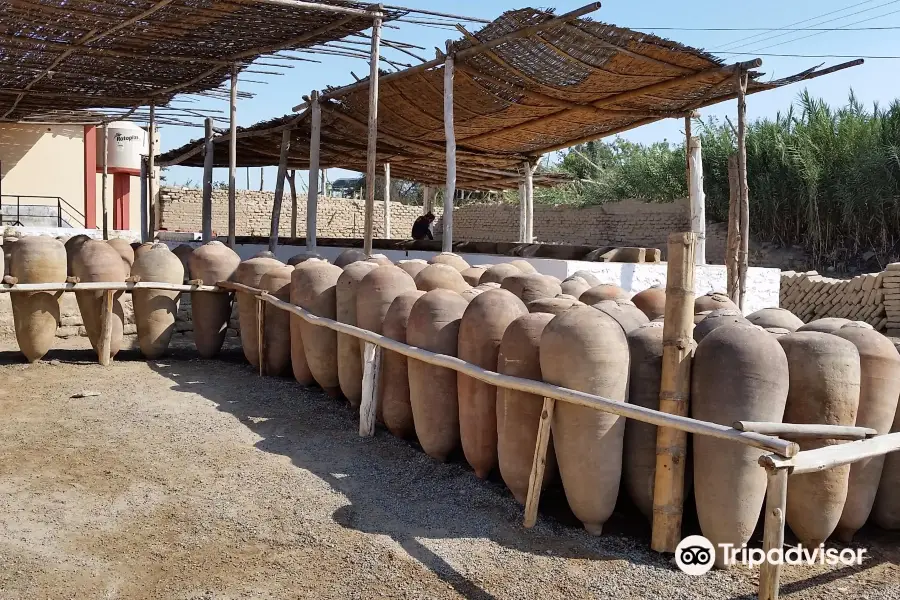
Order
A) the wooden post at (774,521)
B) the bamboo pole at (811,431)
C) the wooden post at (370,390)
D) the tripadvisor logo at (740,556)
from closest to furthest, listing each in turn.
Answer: the wooden post at (774,521), the bamboo pole at (811,431), the tripadvisor logo at (740,556), the wooden post at (370,390)

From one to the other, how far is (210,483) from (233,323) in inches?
182

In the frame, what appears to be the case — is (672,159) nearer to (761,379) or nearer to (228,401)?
(228,401)

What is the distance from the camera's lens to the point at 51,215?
51.3 ft

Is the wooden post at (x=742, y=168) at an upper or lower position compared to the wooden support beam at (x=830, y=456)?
upper

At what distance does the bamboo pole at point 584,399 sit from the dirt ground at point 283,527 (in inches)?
22.2

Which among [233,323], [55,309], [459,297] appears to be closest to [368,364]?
[459,297]

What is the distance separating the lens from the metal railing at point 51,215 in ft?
48.9

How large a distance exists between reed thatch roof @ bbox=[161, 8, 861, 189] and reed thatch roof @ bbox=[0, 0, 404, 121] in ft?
3.35

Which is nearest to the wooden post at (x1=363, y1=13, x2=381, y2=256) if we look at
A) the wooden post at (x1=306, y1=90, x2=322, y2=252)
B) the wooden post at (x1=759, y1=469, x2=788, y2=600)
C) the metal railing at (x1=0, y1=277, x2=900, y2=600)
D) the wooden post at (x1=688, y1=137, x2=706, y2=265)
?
the wooden post at (x1=306, y1=90, x2=322, y2=252)

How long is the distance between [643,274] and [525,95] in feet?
7.78

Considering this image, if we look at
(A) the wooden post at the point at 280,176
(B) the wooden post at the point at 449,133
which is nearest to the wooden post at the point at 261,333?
(B) the wooden post at the point at 449,133

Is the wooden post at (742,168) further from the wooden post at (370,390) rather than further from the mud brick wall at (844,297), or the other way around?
the wooden post at (370,390)

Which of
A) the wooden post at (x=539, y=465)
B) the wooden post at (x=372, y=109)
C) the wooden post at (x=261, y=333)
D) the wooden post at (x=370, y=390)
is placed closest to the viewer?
the wooden post at (x=539, y=465)

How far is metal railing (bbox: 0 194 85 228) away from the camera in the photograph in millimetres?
14906
